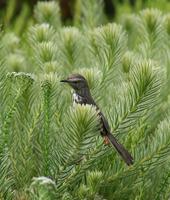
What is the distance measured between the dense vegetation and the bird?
0.11 feet

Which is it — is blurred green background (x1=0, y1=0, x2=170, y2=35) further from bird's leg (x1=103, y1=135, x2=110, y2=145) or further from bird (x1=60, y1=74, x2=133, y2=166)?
bird's leg (x1=103, y1=135, x2=110, y2=145)

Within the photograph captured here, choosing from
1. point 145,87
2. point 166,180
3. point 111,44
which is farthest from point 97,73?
point 166,180

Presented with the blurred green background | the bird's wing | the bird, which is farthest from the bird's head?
the blurred green background

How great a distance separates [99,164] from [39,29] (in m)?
0.84

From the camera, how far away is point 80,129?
2006mm

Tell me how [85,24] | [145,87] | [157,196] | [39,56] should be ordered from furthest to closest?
[85,24] < [39,56] < [157,196] < [145,87]

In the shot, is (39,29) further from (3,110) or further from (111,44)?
(3,110)

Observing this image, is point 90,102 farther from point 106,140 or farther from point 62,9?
point 62,9

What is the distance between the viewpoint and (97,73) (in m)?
2.55

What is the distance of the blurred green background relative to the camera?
15.8 ft

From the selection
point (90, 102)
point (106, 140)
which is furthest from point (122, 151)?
point (90, 102)

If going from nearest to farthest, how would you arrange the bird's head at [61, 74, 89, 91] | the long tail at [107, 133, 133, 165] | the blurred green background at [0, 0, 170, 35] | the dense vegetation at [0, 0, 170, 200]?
the dense vegetation at [0, 0, 170, 200]
the long tail at [107, 133, 133, 165]
the bird's head at [61, 74, 89, 91]
the blurred green background at [0, 0, 170, 35]

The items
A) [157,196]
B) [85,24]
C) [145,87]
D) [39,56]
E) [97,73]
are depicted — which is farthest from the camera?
[85,24]

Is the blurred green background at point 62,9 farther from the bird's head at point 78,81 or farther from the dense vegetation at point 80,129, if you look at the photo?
the bird's head at point 78,81
